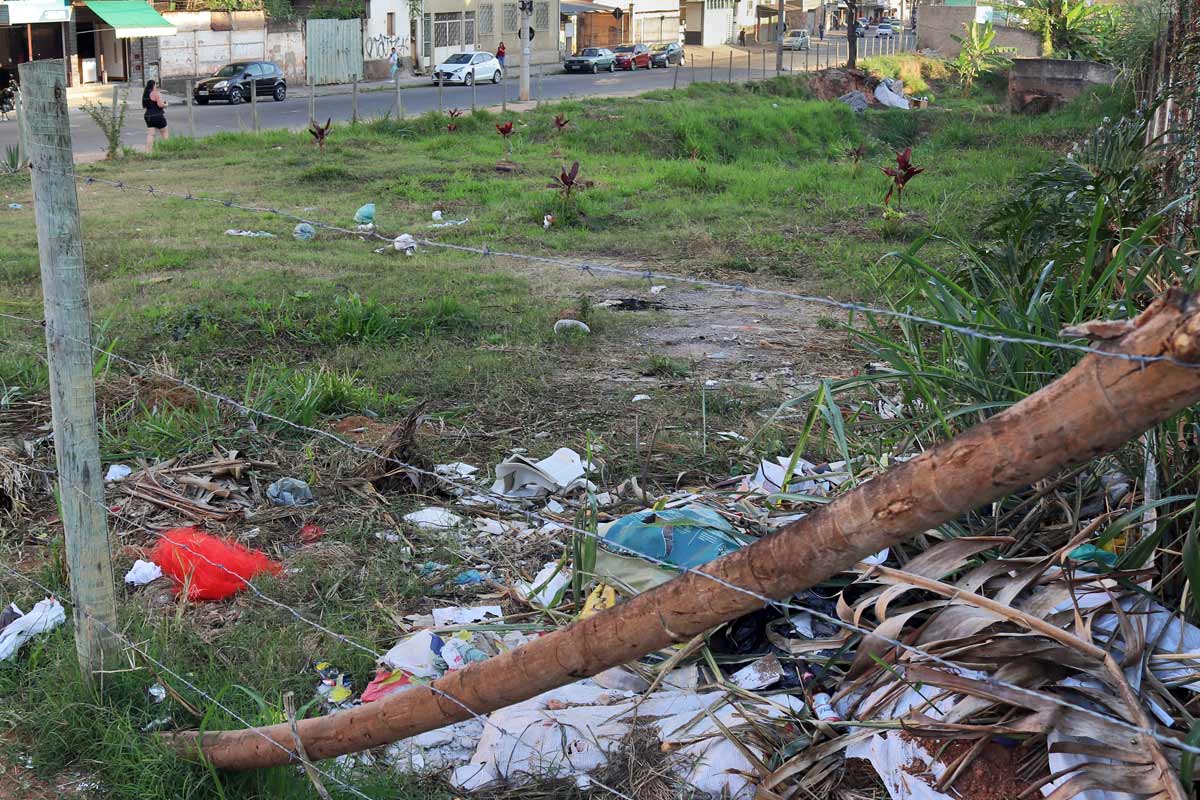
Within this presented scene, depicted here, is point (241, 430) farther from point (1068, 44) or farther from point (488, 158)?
point (1068, 44)

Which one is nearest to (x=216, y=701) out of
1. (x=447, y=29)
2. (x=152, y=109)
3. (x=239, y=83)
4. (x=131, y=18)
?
(x=152, y=109)

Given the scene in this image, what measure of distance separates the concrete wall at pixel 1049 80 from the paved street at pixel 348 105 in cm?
1043

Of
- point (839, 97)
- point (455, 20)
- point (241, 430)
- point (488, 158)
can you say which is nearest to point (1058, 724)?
point (241, 430)

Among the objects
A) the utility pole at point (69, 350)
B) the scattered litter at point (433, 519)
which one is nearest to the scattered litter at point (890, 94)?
the scattered litter at point (433, 519)

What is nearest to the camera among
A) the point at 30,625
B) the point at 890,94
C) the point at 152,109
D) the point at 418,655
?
the point at 418,655

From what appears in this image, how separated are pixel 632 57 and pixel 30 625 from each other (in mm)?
43576

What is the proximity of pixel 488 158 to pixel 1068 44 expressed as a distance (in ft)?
78.4

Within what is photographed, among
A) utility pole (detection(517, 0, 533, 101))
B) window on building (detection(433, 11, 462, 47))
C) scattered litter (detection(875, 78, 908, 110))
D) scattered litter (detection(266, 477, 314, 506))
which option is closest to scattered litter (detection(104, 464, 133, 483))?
scattered litter (detection(266, 477, 314, 506))

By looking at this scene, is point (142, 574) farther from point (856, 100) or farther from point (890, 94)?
point (890, 94)

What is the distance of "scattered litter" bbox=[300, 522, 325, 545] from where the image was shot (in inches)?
184

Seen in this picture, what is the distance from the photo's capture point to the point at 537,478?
16.6 ft

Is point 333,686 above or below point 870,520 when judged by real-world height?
below

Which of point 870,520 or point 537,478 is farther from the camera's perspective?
point 537,478

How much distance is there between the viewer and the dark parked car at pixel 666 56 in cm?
4681
